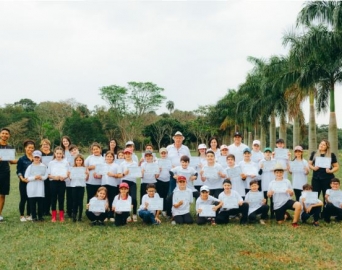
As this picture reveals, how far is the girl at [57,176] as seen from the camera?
9.41 meters

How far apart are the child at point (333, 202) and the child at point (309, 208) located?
302mm

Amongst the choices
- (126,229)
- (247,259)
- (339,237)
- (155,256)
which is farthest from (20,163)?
(339,237)

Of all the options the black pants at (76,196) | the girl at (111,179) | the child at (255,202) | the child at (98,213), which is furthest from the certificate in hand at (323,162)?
the black pants at (76,196)

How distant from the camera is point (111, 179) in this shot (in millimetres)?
9672

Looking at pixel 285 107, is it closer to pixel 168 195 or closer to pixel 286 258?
pixel 168 195

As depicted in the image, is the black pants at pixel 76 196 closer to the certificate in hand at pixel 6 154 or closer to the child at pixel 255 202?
the certificate in hand at pixel 6 154

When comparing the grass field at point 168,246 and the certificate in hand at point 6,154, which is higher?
the certificate in hand at point 6,154

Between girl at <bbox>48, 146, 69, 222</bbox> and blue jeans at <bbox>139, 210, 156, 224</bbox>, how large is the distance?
194cm

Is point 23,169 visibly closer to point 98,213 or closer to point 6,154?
point 6,154

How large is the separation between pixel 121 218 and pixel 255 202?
10.2 feet

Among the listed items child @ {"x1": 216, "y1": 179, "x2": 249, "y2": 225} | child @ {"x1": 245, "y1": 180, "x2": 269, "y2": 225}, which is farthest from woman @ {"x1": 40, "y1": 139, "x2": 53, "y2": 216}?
child @ {"x1": 245, "y1": 180, "x2": 269, "y2": 225}

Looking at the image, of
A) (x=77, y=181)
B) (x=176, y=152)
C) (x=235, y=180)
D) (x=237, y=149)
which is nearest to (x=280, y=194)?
(x=235, y=180)

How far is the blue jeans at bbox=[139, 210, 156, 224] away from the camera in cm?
919

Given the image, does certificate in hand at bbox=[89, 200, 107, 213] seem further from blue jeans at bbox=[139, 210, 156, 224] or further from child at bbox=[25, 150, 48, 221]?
child at bbox=[25, 150, 48, 221]
